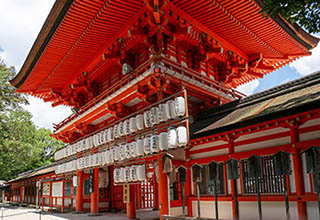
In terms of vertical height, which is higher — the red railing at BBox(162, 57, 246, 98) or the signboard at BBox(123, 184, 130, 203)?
the red railing at BBox(162, 57, 246, 98)

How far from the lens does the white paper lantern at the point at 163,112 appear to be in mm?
10586

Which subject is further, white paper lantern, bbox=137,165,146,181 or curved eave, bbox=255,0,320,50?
curved eave, bbox=255,0,320,50

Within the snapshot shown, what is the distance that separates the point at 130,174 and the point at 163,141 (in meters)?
3.17

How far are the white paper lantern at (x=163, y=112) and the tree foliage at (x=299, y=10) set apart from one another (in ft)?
17.2

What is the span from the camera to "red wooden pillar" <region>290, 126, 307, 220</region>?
8.03 metres

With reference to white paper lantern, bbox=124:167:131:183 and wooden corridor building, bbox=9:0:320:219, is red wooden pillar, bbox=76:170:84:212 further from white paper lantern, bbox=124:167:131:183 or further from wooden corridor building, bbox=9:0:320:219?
white paper lantern, bbox=124:167:131:183

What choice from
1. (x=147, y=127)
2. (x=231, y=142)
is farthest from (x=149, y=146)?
(x=231, y=142)

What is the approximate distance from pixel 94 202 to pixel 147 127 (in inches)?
297

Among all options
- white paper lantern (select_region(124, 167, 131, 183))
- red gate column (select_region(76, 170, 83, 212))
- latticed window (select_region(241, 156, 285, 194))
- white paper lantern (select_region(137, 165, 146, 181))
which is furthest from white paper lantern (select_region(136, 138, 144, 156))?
red gate column (select_region(76, 170, 83, 212))

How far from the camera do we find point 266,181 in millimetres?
9227

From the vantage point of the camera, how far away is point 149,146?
11000 millimetres

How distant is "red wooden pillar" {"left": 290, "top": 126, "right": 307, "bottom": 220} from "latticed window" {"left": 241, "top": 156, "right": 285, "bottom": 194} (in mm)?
553

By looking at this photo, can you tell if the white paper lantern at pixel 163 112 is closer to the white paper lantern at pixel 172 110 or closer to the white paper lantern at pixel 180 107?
the white paper lantern at pixel 172 110

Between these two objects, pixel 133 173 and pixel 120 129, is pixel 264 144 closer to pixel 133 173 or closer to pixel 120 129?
pixel 133 173
